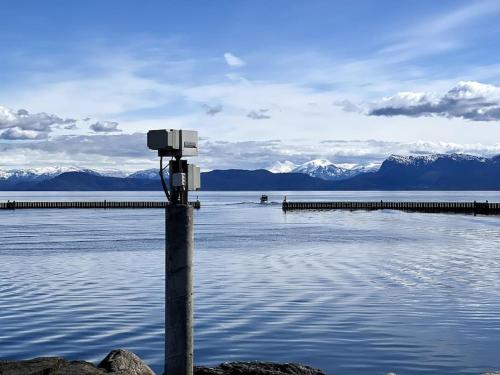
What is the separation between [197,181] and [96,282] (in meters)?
23.7

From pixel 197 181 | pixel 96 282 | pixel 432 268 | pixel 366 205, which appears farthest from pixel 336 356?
pixel 366 205

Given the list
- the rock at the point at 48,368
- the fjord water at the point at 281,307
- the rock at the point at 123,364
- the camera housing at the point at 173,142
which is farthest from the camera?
the fjord water at the point at 281,307

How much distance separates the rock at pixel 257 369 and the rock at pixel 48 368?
96.9 inches

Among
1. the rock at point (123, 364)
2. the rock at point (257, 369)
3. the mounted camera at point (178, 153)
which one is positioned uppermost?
the mounted camera at point (178, 153)

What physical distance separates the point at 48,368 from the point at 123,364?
1524mm

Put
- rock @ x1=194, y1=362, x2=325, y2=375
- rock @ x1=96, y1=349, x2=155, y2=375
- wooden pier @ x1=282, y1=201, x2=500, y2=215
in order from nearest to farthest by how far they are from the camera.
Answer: rock @ x1=96, y1=349, x2=155, y2=375, rock @ x1=194, y1=362, x2=325, y2=375, wooden pier @ x1=282, y1=201, x2=500, y2=215

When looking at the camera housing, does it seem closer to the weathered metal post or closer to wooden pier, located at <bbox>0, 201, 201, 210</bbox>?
the weathered metal post

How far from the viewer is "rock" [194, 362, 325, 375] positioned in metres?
14.7

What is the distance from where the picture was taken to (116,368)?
45.4ft

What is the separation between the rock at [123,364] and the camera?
45.5 ft

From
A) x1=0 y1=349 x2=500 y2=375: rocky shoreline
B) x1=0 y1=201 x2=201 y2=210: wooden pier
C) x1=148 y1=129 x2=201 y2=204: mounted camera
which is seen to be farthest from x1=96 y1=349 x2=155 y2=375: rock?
x1=0 y1=201 x2=201 y2=210: wooden pier

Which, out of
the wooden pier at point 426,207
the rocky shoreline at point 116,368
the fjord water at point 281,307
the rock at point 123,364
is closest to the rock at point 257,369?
the rocky shoreline at point 116,368

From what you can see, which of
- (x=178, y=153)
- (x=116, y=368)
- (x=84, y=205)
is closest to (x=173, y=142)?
(x=178, y=153)

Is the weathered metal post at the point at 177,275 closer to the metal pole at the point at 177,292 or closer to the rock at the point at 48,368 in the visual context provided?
the metal pole at the point at 177,292
